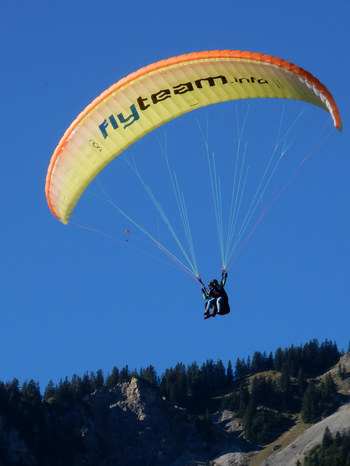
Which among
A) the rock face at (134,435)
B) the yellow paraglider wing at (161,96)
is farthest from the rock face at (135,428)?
the yellow paraglider wing at (161,96)

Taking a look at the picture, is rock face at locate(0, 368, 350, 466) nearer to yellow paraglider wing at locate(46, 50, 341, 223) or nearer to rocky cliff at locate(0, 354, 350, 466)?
rocky cliff at locate(0, 354, 350, 466)

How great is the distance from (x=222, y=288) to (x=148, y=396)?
108m

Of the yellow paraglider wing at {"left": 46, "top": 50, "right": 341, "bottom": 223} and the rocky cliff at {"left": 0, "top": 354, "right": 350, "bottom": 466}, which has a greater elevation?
the yellow paraglider wing at {"left": 46, "top": 50, "right": 341, "bottom": 223}

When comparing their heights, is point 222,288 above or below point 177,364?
below

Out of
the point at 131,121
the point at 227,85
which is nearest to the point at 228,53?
the point at 227,85

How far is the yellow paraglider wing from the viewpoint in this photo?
38.7 meters

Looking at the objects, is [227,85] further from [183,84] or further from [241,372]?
[241,372]

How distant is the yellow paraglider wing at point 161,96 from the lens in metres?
38.7

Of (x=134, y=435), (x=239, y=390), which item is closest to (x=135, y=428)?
(x=134, y=435)

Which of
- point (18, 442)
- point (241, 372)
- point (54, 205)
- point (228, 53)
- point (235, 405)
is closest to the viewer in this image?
point (228, 53)

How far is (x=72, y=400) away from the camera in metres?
138

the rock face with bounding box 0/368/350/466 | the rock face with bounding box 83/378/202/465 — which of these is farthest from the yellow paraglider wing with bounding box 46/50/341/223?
the rock face with bounding box 83/378/202/465

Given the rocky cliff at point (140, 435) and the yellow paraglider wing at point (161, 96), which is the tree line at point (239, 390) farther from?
the yellow paraglider wing at point (161, 96)

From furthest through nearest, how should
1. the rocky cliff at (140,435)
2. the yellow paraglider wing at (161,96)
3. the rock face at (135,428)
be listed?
the rock face at (135,428)
the rocky cliff at (140,435)
the yellow paraglider wing at (161,96)
